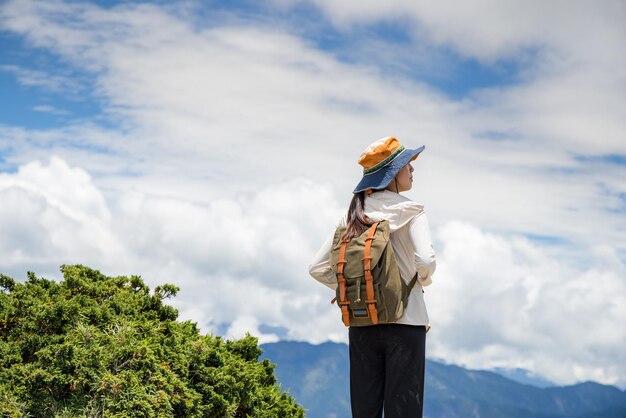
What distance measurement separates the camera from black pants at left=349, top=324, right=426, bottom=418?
5320 millimetres

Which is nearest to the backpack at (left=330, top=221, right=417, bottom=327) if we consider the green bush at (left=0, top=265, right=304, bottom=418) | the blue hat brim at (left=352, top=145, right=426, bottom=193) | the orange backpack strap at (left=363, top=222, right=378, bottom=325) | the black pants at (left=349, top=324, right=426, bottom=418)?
the orange backpack strap at (left=363, top=222, right=378, bottom=325)

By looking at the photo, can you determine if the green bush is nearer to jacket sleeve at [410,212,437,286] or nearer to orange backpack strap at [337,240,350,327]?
orange backpack strap at [337,240,350,327]

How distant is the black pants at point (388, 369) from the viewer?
5320 millimetres

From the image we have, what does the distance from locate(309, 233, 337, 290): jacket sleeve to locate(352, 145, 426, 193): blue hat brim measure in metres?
0.50

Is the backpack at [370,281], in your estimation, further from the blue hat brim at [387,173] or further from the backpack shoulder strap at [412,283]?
the blue hat brim at [387,173]

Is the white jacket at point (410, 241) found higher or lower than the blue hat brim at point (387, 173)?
lower

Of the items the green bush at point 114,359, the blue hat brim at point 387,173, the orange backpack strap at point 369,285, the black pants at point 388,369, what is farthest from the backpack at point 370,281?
the green bush at point 114,359

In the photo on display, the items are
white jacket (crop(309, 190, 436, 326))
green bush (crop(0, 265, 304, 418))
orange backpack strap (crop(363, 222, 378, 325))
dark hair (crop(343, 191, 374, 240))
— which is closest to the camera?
orange backpack strap (crop(363, 222, 378, 325))

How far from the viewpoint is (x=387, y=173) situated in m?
5.67

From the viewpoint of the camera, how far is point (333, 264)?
17.8ft

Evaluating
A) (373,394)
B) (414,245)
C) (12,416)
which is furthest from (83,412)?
(414,245)

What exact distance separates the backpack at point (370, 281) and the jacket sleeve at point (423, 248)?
100mm

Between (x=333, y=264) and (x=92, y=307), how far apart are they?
12.2 feet

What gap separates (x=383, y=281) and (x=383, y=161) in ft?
3.43
